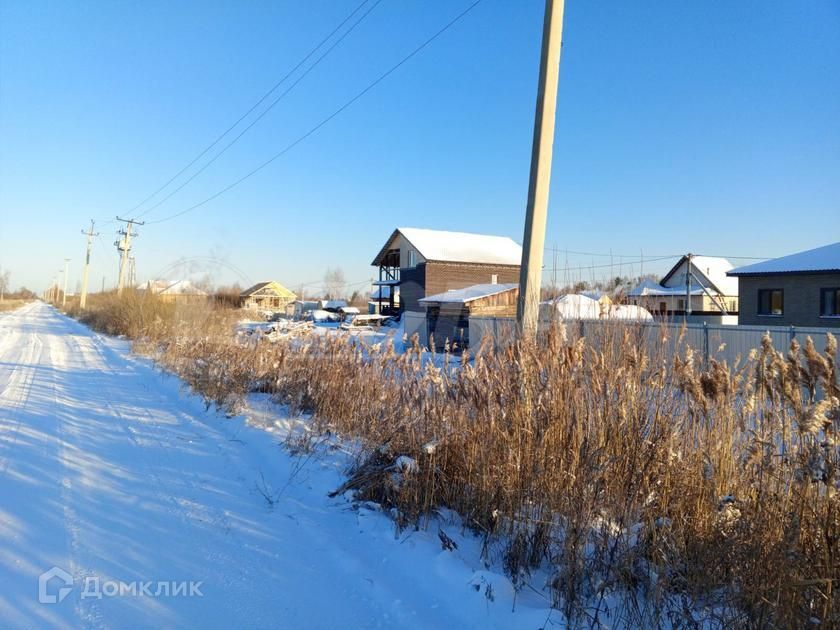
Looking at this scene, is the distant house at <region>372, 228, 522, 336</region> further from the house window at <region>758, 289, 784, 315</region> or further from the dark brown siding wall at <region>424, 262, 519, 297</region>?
the house window at <region>758, 289, 784, 315</region>

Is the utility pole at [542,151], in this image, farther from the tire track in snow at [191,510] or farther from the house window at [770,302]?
the house window at [770,302]

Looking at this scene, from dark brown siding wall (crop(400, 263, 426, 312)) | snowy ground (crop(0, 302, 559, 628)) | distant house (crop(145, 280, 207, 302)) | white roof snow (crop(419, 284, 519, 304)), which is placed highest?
dark brown siding wall (crop(400, 263, 426, 312))

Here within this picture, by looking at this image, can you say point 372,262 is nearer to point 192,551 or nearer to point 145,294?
point 145,294

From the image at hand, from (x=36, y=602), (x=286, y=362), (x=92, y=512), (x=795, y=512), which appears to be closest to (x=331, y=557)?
(x=36, y=602)

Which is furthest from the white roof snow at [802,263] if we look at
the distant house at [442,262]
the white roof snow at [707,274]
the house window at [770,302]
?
the distant house at [442,262]

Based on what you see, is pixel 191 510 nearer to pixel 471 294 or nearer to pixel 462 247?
pixel 471 294

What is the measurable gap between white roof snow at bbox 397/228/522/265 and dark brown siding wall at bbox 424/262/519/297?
452 mm

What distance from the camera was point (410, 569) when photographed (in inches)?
122

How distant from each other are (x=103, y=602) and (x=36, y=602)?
1.09 feet

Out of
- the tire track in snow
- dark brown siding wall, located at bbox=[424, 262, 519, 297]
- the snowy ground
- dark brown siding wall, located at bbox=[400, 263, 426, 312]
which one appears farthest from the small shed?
the snowy ground

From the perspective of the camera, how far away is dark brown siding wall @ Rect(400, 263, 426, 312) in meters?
39.2

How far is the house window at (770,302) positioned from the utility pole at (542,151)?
81.6 ft

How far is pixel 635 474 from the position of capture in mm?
2969

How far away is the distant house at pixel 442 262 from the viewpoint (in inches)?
1544
